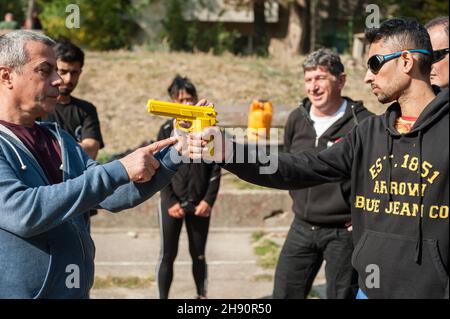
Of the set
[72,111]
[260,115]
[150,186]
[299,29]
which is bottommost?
[260,115]

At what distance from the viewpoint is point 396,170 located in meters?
2.82

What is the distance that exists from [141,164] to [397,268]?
3.97ft

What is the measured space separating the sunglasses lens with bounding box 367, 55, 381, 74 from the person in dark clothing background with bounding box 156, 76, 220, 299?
8.68 feet

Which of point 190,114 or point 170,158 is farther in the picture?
point 170,158

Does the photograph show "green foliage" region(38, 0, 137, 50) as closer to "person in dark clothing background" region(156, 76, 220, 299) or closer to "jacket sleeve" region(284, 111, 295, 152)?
"person in dark clothing background" region(156, 76, 220, 299)

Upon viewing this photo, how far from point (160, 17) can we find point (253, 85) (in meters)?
12.4

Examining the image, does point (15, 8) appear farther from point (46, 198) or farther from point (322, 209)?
point (46, 198)

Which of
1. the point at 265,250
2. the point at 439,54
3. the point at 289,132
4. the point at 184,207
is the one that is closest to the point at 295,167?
the point at 439,54

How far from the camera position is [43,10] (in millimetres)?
22688

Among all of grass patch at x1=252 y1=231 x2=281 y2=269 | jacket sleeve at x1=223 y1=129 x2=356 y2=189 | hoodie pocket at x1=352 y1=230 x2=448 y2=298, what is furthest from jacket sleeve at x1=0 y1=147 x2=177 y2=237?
grass patch at x1=252 y1=231 x2=281 y2=269

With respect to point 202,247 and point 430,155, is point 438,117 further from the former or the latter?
point 202,247

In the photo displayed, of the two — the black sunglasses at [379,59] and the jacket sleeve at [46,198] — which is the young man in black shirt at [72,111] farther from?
the black sunglasses at [379,59]

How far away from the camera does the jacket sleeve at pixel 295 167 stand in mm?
3152

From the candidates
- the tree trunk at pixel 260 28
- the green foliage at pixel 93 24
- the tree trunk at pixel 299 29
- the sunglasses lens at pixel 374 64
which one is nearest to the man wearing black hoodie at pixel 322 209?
the sunglasses lens at pixel 374 64
